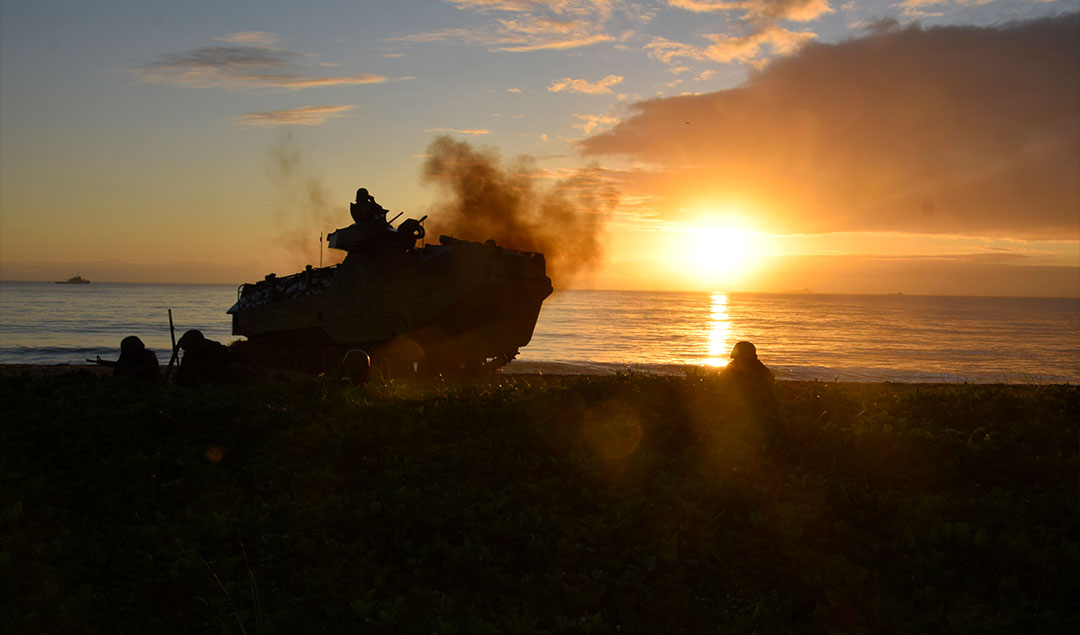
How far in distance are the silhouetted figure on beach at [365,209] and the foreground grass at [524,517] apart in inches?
390

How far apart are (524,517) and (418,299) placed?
39.1 feet

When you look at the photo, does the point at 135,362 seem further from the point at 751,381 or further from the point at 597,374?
the point at 597,374

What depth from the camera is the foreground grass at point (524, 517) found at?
4973 mm

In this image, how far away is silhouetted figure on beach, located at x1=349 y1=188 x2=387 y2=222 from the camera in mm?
18516

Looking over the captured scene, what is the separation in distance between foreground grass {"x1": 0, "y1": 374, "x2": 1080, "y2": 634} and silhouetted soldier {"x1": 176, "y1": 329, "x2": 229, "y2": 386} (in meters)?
3.61

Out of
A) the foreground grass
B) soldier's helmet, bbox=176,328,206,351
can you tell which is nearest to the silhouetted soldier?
soldier's helmet, bbox=176,328,206,351

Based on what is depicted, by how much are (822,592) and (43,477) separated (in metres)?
6.69

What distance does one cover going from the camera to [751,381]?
10188 mm

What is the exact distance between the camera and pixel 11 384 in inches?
387

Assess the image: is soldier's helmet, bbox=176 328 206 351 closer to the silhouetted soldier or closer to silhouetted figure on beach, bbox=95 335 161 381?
the silhouetted soldier

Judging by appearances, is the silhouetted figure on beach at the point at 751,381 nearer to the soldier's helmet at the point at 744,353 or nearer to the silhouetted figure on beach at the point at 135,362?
the soldier's helmet at the point at 744,353

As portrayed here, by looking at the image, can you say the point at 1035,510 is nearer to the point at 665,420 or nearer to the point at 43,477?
the point at 665,420

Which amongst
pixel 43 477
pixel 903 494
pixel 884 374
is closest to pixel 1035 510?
pixel 903 494

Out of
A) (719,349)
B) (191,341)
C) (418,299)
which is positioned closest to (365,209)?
(418,299)
